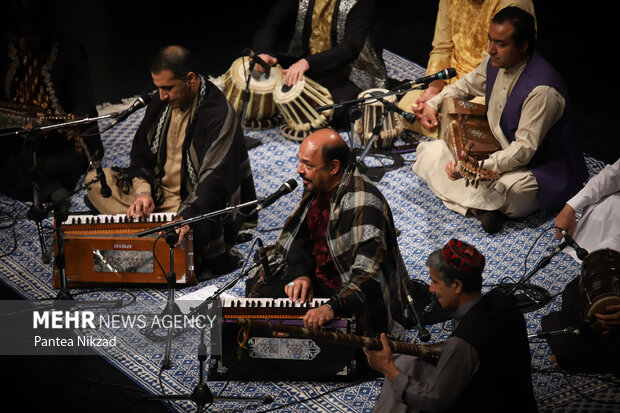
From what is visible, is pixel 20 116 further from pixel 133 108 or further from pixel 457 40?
pixel 457 40

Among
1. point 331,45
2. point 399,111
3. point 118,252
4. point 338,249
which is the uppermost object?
point 331,45

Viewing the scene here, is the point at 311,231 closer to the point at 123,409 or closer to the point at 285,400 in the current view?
the point at 285,400

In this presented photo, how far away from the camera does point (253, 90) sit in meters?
6.95

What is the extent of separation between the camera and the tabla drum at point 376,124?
21.3ft

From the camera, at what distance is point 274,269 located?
457 cm

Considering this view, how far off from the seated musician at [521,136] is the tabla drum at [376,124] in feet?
3.02

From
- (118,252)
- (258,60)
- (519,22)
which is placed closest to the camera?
(118,252)

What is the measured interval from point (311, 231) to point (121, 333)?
1.34m

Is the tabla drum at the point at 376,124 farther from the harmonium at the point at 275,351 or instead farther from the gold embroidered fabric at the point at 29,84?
the harmonium at the point at 275,351

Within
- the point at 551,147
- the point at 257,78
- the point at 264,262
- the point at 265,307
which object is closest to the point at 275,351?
the point at 265,307

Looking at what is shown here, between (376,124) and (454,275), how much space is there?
10.9 ft

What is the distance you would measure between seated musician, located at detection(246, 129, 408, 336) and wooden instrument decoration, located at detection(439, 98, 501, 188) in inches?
52.4

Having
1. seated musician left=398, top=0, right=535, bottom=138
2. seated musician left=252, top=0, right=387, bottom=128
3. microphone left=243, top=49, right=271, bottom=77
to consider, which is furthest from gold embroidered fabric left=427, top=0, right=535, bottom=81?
microphone left=243, top=49, right=271, bottom=77

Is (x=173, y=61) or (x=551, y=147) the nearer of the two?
(x=173, y=61)
